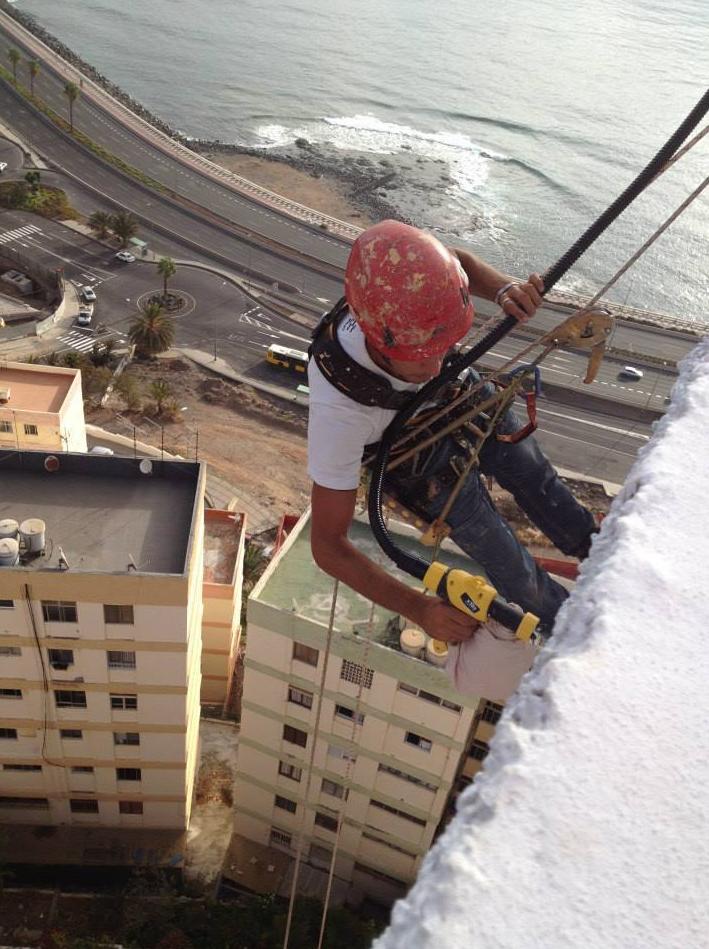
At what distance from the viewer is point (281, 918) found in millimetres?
16844

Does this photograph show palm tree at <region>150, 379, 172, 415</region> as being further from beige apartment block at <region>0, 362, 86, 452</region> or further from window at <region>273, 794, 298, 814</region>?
window at <region>273, 794, 298, 814</region>

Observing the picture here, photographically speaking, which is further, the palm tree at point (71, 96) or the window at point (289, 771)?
the palm tree at point (71, 96)

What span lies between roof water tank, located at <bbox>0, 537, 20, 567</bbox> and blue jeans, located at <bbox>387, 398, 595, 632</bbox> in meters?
10.0

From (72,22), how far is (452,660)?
10642 cm

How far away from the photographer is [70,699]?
16688 mm

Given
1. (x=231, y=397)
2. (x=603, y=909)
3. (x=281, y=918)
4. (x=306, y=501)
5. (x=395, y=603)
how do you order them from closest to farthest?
1. (x=603, y=909)
2. (x=395, y=603)
3. (x=281, y=918)
4. (x=306, y=501)
5. (x=231, y=397)

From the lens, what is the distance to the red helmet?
5156 mm

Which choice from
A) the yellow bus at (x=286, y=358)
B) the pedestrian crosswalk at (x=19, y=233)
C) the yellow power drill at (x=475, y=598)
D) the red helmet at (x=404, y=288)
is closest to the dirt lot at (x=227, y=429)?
the yellow bus at (x=286, y=358)

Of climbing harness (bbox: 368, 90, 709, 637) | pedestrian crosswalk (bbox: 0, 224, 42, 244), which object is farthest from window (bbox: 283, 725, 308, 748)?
pedestrian crosswalk (bbox: 0, 224, 42, 244)

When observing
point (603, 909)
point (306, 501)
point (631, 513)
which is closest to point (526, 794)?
point (603, 909)

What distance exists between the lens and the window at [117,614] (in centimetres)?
1509

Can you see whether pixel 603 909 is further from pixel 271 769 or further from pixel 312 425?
pixel 271 769

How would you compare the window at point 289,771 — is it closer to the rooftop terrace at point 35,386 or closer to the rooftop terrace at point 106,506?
the rooftop terrace at point 106,506

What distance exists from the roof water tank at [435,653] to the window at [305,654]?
7.36 ft
